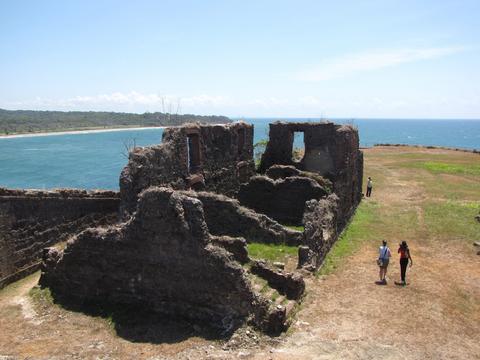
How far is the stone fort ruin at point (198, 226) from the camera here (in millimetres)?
13156

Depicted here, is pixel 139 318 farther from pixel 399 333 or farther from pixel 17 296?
pixel 399 333

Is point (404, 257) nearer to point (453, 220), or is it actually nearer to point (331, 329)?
point (331, 329)

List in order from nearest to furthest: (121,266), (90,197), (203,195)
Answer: (121,266) → (203,195) → (90,197)

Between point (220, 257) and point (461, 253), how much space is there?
1180 cm

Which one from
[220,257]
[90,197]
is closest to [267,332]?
[220,257]

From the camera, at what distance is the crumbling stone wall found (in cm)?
1280

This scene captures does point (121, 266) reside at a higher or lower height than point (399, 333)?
higher

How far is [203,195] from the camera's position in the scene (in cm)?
1966

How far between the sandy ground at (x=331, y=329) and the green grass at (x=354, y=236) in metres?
0.83

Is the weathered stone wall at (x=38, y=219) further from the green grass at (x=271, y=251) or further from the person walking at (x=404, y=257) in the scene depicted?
the person walking at (x=404, y=257)

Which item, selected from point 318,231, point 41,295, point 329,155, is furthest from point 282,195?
point 41,295

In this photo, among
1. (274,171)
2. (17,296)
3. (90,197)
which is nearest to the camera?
(17,296)

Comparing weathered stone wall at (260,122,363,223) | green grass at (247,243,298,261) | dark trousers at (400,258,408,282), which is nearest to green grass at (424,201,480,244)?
weathered stone wall at (260,122,363,223)

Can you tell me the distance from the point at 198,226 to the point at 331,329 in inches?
174
